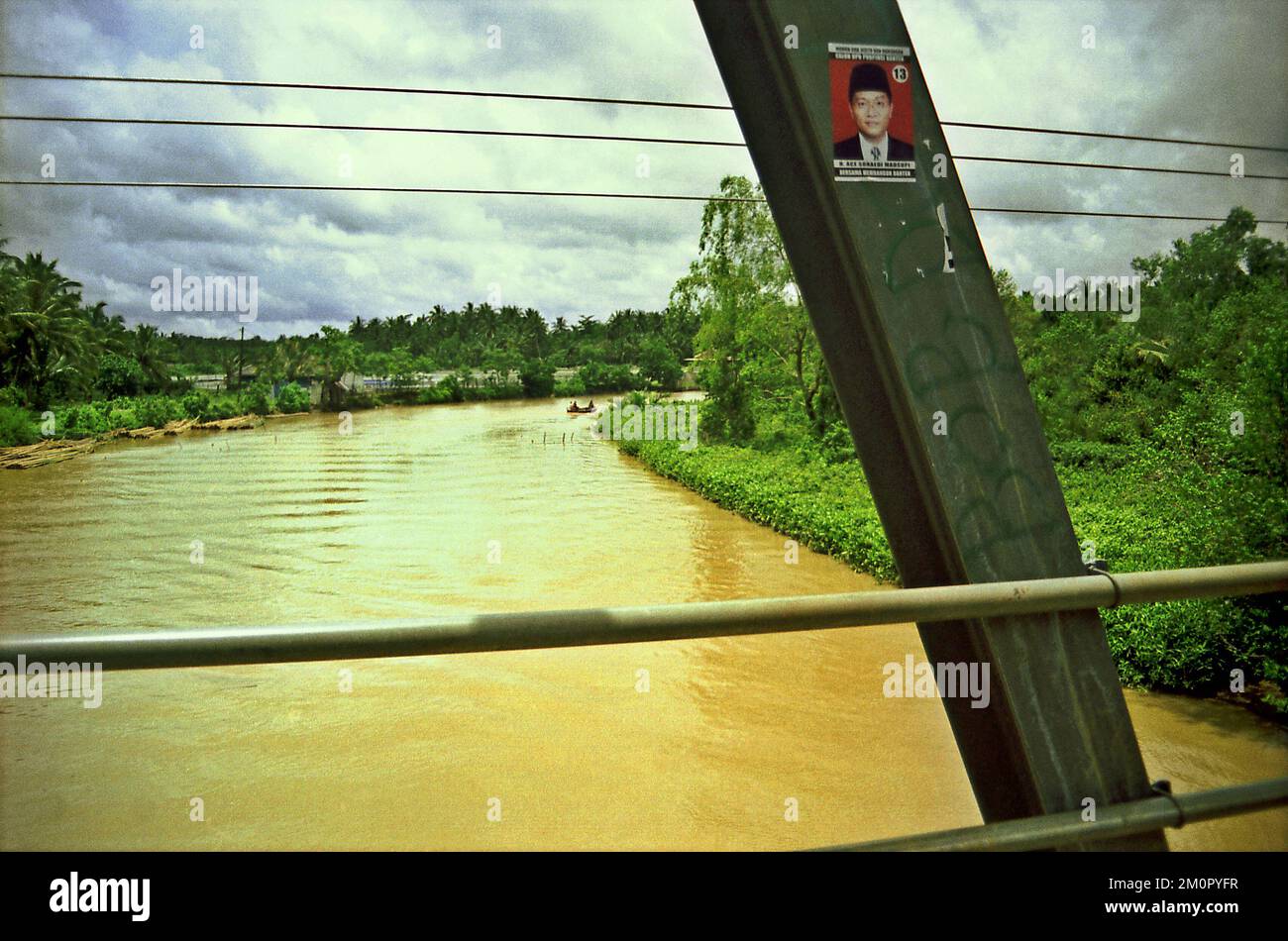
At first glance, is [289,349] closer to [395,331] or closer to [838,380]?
[395,331]

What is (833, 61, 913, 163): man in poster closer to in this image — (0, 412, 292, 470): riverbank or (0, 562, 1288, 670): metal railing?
(0, 562, 1288, 670): metal railing

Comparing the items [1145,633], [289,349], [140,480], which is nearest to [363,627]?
[1145,633]

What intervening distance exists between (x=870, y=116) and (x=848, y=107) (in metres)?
0.03

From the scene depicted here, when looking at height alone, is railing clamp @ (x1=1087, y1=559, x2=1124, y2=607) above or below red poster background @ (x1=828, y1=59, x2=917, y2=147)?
below

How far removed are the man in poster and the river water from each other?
3.00 feet

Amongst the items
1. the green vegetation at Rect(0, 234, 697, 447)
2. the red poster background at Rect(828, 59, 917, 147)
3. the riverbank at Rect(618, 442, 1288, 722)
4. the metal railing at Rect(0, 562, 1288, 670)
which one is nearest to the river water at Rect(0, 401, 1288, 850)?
the riverbank at Rect(618, 442, 1288, 722)

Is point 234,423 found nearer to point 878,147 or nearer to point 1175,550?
point 1175,550

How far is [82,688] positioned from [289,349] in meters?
41.0

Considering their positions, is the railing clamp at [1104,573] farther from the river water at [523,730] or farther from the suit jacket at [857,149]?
the river water at [523,730]

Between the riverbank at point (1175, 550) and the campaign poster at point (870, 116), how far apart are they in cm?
212

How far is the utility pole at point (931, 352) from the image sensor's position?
0.94 metres

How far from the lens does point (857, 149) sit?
3.08ft

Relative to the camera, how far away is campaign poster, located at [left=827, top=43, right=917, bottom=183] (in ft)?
3.06

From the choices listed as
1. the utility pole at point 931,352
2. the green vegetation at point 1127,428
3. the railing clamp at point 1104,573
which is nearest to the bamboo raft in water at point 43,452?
the green vegetation at point 1127,428
